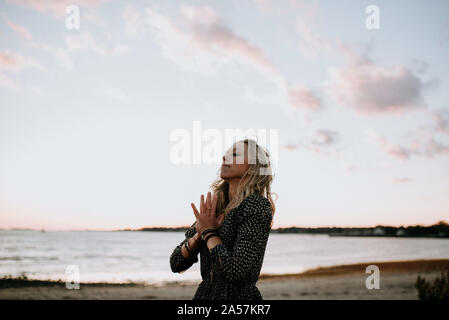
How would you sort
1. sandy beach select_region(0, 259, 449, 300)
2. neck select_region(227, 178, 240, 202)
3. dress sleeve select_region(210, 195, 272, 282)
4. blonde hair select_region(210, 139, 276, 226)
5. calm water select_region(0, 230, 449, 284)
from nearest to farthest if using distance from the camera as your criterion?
dress sleeve select_region(210, 195, 272, 282)
blonde hair select_region(210, 139, 276, 226)
neck select_region(227, 178, 240, 202)
sandy beach select_region(0, 259, 449, 300)
calm water select_region(0, 230, 449, 284)

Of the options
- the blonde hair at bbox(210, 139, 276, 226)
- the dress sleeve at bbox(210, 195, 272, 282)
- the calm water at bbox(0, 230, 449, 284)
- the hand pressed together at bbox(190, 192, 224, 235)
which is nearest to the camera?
the dress sleeve at bbox(210, 195, 272, 282)

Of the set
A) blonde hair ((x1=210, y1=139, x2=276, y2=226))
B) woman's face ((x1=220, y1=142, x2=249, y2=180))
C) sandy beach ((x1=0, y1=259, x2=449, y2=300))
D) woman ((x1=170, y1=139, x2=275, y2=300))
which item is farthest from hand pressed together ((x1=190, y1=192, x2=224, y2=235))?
sandy beach ((x1=0, y1=259, x2=449, y2=300))

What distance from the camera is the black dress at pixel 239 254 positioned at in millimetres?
2094

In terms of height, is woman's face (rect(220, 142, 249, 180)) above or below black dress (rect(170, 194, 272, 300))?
above

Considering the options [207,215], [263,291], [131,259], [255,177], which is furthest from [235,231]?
[131,259]

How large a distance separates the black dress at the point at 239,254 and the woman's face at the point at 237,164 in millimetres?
254

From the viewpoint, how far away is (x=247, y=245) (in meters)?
2.12

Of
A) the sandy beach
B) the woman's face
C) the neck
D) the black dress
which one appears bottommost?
the sandy beach

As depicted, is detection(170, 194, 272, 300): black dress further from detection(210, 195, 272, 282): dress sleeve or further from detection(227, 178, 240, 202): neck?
detection(227, 178, 240, 202): neck

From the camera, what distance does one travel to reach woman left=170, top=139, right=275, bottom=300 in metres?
2.12

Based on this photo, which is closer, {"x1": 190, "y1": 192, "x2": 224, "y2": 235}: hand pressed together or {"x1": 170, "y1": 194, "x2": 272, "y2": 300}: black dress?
{"x1": 170, "y1": 194, "x2": 272, "y2": 300}: black dress

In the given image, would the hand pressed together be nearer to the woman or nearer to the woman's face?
the woman

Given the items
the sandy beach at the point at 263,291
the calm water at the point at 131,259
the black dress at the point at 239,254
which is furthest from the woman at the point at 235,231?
the calm water at the point at 131,259
